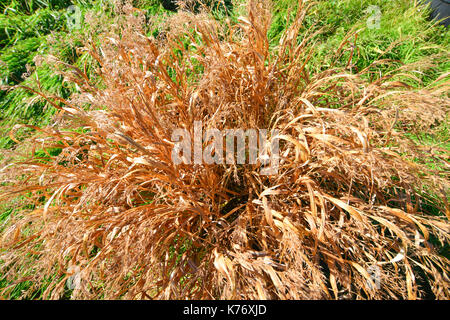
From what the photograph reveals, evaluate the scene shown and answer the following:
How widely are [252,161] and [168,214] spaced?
469 mm

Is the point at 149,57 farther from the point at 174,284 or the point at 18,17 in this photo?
the point at 18,17

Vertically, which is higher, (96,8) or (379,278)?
(96,8)

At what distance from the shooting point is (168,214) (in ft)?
4.38

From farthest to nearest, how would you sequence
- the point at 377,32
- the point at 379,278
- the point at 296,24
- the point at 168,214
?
the point at 377,32 < the point at 296,24 < the point at 168,214 < the point at 379,278

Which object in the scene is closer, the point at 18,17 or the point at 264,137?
the point at 264,137

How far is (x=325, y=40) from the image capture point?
7.77ft

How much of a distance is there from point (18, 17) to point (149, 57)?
2.46 meters

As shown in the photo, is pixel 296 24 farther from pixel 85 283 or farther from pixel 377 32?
pixel 85 283

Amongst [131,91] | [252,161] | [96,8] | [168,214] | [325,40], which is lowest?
[168,214]

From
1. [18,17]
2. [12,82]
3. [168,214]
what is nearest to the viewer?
[168,214]

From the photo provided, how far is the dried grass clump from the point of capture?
3.87 feet

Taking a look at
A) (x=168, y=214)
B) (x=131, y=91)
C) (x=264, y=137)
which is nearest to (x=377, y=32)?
(x=264, y=137)

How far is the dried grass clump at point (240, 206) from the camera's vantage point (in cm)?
118

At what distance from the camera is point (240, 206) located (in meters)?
1.39
